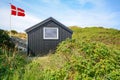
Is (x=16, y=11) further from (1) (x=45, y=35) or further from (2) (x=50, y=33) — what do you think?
(2) (x=50, y=33)

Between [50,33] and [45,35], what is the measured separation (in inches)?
20.2

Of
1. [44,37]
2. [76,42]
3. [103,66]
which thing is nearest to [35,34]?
[44,37]

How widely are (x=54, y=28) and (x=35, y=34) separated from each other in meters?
1.86

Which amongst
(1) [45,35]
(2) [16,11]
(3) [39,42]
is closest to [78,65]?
(3) [39,42]

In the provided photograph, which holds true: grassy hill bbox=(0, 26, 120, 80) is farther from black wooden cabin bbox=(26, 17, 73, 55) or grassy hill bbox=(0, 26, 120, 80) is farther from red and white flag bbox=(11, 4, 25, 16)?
red and white flag bbox=(11, 4, 25, 16)

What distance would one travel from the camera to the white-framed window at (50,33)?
2300 centimetres

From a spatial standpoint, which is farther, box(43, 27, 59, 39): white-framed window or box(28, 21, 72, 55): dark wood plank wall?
box(43, 27, 59, 39): white-framed window

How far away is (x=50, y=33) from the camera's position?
76.0 ft

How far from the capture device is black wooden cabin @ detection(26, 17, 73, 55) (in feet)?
74.3

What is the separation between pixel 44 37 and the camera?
75.5 ft

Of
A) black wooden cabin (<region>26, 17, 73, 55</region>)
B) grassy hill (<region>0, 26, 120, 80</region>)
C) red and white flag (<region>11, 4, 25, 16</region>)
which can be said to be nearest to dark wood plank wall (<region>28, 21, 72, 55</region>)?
black wooden cabin (<region>26, 17, 73, 55</region>)

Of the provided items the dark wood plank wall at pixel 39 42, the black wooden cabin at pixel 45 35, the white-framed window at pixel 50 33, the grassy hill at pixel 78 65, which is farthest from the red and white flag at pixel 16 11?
the grassy hill at pixel 78 65

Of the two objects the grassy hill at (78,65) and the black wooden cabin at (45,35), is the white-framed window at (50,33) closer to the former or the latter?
the black wooden cabin at (45,35)

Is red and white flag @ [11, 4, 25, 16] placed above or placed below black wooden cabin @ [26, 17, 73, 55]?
above
